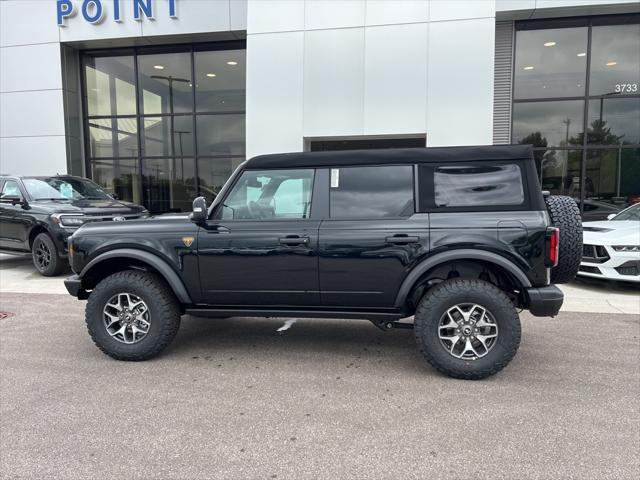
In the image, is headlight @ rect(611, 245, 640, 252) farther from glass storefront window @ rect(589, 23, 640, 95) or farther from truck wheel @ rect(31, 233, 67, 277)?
truck wheel @ rect(31, 233, 67, 277)

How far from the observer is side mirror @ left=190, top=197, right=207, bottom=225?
12.5 feet

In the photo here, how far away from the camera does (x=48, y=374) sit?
3877 mm

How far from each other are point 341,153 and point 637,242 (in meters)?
5.13

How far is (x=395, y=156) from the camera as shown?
3.84 metres

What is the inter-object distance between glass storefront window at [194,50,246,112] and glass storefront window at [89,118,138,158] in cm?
242

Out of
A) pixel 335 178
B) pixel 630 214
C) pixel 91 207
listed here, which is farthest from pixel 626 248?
pixel 91 207

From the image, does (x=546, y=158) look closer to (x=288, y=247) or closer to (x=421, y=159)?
(x=421, y=159)

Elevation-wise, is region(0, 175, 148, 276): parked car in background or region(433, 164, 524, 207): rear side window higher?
region(433, 164, 524, 207): rear side window

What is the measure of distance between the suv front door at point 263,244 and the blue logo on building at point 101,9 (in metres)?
10.2

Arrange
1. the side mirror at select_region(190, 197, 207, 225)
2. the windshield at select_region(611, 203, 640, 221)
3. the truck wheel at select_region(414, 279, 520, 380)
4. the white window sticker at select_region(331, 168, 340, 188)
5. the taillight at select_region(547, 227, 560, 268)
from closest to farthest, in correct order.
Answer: the taillight at select_region(547, 227, 560, 268)
the truck wheel at select_region(414, 279, 520, 380)
the side mirror at select_region(190, 197, 207, 225)
the white window sticker at select_region(331, 168, 340, 188)
the windshield at select_region(611, 203, 640, 221)

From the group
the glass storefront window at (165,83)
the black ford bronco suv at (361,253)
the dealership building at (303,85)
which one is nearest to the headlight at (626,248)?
the black ford bronco suv at (361,253)

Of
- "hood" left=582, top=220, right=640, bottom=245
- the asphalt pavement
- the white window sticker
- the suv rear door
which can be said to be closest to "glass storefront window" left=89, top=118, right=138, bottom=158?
the asphalt pavement

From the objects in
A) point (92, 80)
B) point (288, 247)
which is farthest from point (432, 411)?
point (92, 80)

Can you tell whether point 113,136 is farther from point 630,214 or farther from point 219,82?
point 630,214
